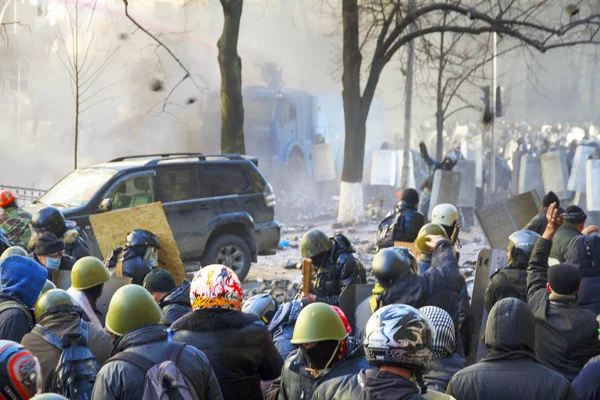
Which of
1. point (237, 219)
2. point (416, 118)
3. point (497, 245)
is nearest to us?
point (497, 245)

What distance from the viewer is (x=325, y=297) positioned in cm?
691

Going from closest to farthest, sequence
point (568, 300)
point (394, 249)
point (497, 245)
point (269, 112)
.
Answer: point (568, 300) < point (394, 249) < point (497, 245) < point (269, 112)

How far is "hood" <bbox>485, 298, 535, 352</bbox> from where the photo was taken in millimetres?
3795

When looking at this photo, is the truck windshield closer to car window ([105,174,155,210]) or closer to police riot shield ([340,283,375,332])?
car window ([105,174,155,210])

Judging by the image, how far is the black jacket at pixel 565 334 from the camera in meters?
4.93

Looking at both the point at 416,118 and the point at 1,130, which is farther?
the point at 416,118

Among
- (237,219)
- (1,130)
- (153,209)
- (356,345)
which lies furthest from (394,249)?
(1,130)

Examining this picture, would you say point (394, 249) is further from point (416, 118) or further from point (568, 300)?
point (416, 118)

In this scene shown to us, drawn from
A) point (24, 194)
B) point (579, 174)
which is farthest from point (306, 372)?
point (24, 194)

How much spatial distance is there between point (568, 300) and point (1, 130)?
95.6 feet

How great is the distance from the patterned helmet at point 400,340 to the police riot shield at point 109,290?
11.2 ft

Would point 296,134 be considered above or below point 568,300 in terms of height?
above

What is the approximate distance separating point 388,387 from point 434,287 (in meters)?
2.76

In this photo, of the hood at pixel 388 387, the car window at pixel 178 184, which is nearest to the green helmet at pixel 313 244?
the hood at pixel 388 387
